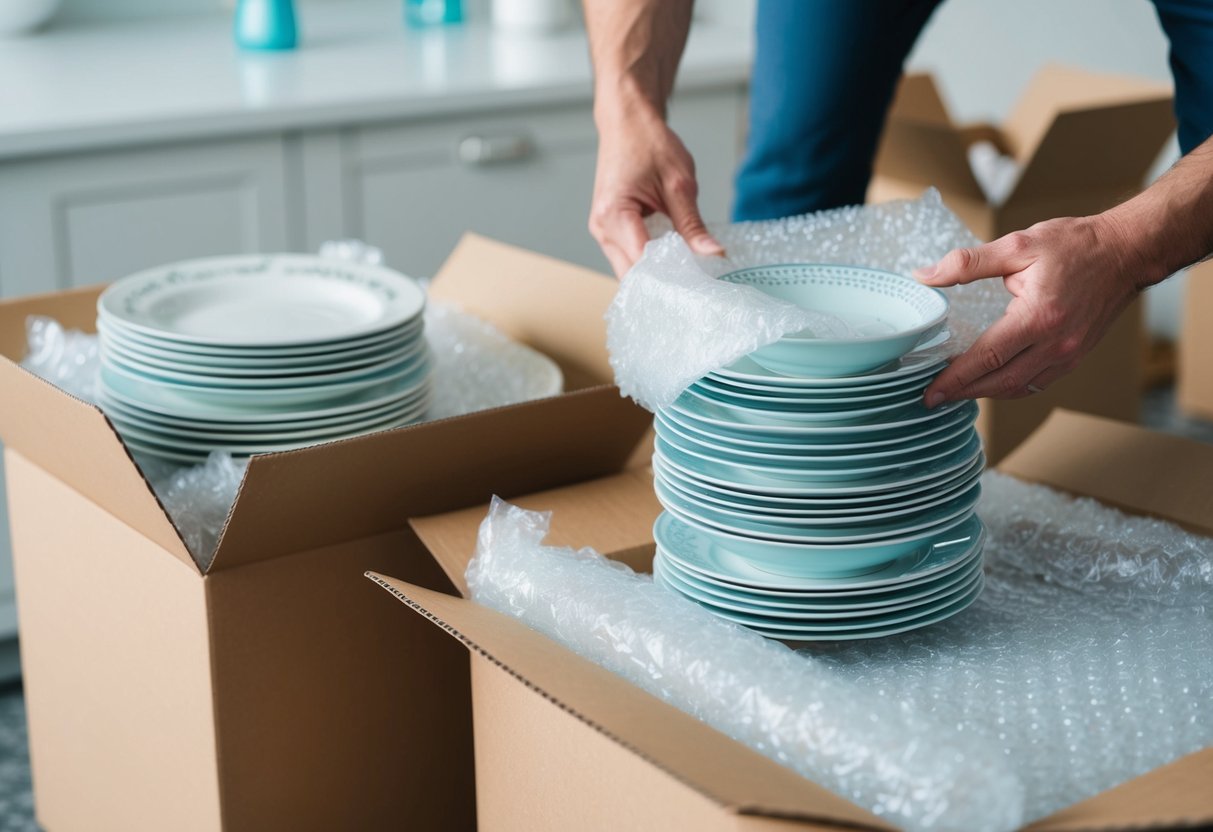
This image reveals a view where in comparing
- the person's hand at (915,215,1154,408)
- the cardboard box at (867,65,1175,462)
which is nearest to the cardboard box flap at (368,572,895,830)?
the person's hand at (915,215,1154,408)

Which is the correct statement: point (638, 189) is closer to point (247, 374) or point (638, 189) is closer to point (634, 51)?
point (634, 51)

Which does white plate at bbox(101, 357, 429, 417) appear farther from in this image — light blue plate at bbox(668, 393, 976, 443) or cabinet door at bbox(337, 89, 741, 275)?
cabinet door at bbox(337, 89, 741, 275)

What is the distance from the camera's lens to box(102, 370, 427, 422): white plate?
104cm

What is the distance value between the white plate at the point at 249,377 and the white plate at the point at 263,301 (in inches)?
1.0

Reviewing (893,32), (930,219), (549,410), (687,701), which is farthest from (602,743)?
(893,32)

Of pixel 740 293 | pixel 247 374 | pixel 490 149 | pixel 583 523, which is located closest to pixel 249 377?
pixel 247 374

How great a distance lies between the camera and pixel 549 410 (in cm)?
98

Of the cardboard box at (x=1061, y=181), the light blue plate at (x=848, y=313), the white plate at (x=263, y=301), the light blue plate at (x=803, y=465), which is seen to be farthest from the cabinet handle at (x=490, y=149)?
the light blue plate at (x=803, y=465)

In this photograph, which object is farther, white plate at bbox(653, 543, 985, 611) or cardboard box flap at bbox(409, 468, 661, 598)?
cardboard box flap at bbox(409, 468, 661, 598)

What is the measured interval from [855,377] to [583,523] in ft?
0.91

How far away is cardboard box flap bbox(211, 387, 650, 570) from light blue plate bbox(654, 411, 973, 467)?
0.60 feet

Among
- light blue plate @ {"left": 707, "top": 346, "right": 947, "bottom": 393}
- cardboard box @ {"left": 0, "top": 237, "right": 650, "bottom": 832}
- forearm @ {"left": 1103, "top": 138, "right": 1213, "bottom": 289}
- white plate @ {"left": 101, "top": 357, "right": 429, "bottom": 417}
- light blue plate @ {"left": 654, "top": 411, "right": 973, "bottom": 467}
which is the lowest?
cardboard box @ {"left": 0, "top": 237, "right": 650, "bottom": 832}

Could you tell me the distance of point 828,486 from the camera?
31.0 inches

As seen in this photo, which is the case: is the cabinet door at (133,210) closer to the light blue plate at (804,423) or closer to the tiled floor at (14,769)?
the tiled floor at (14,769)
